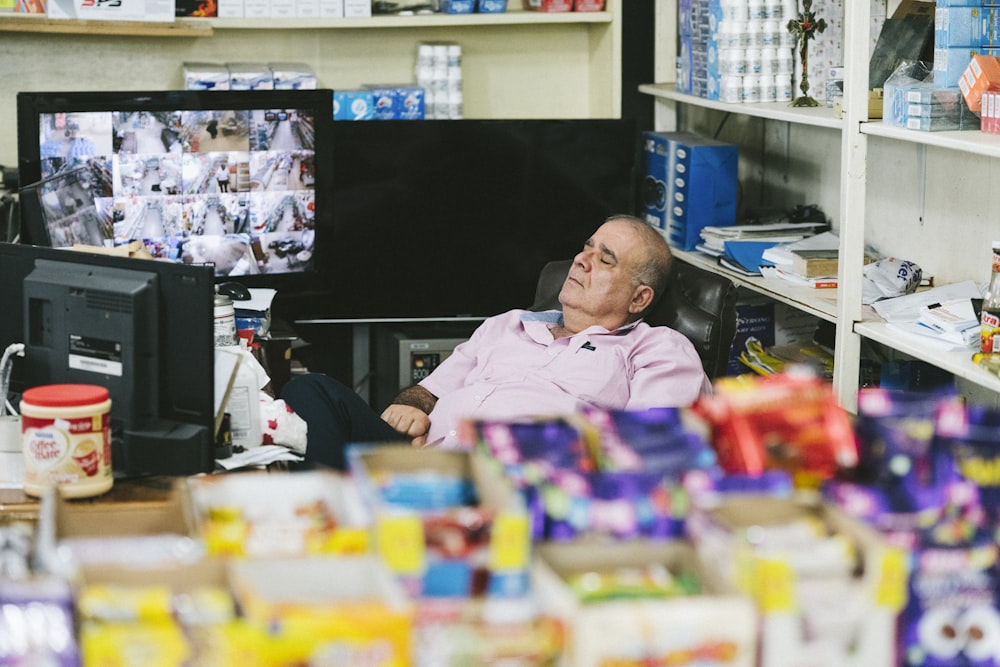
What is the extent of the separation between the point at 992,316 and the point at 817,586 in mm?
1584

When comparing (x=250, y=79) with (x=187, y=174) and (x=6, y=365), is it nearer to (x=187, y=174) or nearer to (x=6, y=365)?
(x=187, y=174)

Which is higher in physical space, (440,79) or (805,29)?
(805,29)

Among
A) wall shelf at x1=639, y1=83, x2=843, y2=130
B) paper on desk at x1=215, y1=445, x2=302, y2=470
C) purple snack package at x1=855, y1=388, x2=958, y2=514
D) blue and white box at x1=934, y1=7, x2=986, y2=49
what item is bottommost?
paper on desk at x1=215, y1=445, x2=302, y2=470

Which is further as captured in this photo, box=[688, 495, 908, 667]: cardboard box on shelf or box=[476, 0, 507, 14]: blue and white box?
box=[476, 0, 507, 14]: blue and white box

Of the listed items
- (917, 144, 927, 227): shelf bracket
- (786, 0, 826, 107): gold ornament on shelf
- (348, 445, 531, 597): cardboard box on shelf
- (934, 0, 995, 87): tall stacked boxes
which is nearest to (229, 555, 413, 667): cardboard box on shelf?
(348, 445, 531, 597): cardboard box on shelf

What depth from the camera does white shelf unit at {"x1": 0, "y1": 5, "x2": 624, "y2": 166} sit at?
13.9 ft

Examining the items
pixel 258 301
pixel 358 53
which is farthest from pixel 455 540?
pixel 358 53

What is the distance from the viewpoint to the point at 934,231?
3.32m

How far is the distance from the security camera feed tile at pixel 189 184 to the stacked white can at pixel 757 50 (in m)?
1.21

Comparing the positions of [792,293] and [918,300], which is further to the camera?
[792,293]

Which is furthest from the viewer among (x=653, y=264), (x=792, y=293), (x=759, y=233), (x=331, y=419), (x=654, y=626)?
(x=759, y=233)

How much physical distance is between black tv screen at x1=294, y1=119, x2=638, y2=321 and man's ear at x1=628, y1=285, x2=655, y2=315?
36.2 inches

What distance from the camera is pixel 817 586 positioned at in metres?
1.30

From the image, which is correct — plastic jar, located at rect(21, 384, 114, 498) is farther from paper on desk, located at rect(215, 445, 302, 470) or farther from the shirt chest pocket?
the shirt chest pocket
